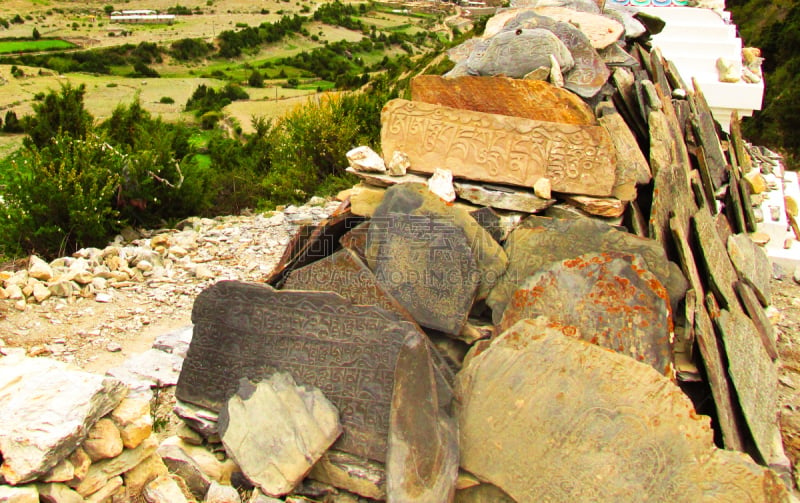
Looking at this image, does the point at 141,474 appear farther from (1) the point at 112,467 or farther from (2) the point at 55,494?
(2) the point at 55,494

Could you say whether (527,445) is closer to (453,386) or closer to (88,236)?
(453,386)

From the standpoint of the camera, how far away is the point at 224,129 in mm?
22250

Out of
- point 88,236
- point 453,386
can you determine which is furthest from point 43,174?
point 453,386

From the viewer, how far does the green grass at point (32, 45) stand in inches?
1732

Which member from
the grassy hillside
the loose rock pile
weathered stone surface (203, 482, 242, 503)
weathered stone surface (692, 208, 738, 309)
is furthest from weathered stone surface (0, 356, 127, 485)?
the grassy hillside

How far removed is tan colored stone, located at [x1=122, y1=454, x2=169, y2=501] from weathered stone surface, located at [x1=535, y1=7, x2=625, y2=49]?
167 inches

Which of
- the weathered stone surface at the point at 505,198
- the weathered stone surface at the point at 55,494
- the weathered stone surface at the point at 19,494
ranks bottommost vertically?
the weathered stone surface at the point at 55,494

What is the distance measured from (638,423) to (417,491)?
1.01 metres

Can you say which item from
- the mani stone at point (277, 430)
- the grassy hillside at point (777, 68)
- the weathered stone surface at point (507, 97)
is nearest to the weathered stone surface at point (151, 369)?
the mani stone at point (277, 430)

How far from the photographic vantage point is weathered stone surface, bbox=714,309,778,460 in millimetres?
3242

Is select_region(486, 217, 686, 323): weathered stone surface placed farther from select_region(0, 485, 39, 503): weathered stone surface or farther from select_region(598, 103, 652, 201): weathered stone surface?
select_region(0, 485, 39, 503): weathered stone surface

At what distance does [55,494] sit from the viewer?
2.44 m

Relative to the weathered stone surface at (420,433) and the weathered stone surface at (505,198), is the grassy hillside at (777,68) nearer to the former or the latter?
the weathered stone surface at (505,198)

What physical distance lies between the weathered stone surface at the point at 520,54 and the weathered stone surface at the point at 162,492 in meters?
3.21
